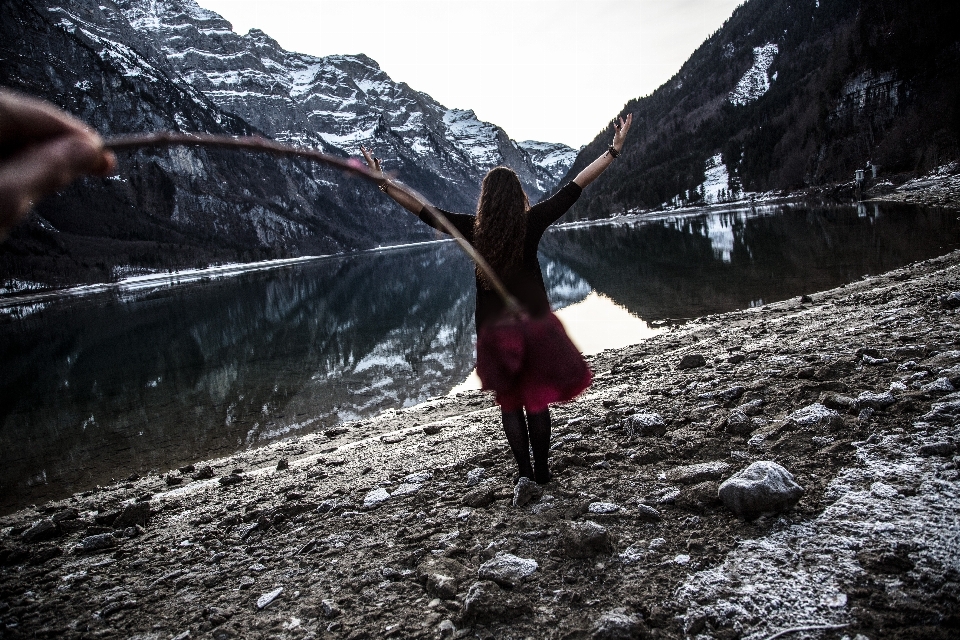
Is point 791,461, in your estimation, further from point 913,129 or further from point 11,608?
point 913,129

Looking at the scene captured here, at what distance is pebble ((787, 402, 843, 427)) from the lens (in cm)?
365

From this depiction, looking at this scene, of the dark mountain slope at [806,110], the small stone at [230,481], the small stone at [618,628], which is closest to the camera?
the small stone at [618,628]

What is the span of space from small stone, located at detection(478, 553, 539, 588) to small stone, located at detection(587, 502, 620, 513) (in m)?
0.62

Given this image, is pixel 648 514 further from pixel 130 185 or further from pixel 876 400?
pixel 130 185

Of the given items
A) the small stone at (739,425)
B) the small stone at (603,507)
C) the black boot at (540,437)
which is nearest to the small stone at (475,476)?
the black boot at (540,437)

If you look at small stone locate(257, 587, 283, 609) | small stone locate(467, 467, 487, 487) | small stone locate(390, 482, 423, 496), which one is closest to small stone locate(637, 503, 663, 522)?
small stone locate(467, 467, 487, 487)

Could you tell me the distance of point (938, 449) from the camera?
9.51 feet

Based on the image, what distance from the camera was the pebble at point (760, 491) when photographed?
2.77 m

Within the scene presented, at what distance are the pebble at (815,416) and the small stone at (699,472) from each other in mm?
785

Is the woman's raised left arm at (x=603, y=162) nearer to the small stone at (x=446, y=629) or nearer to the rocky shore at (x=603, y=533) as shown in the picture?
the rocky shore at (x=603, y=533)

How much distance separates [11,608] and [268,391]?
1090 cm

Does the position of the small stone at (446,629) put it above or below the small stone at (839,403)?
below

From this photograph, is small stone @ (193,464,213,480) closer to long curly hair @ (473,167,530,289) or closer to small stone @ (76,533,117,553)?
small stone @ (76,533,117,553)

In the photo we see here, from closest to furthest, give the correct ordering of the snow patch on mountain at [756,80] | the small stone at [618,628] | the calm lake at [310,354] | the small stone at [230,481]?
the small stone at [618,628] < the small stone at [230,481] < the calm lake at [310,354] < the snow patch on mountain at [756,80]
